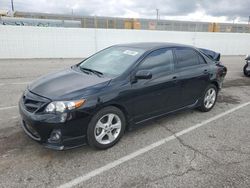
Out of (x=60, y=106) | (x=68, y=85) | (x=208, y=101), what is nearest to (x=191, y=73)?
(x=208, y=101)

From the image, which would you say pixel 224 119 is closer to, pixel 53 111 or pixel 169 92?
pixel 169 92

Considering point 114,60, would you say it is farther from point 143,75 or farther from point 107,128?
point 107,128

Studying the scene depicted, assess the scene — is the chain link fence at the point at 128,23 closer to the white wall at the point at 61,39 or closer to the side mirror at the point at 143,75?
the white wall at the point at 61,39

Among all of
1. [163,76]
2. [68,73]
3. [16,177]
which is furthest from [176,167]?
[68,73]

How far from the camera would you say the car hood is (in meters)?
2.93

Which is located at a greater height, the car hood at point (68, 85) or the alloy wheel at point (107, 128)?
the car hood at point (68, 85)

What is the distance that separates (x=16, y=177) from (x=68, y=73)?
1.81 m

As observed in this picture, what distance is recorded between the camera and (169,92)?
3953 millimetres

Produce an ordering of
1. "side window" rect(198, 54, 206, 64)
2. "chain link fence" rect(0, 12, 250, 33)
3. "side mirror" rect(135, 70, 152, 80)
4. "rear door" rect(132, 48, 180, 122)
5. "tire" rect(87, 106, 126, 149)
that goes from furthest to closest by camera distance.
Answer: "chain link fence" rect(0, 12, 250, 33)
"side window" rect(198, 54, 206, 64)
"rear door" rect(132, 48, 180, 122)
"side mirror" rect(135, 70, 152, 80)
"tire" rect(87, 106, 126, 149)

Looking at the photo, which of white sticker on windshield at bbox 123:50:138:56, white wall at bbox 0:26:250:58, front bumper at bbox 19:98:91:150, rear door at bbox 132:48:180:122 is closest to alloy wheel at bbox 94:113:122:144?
front bumper at bbox 19:98:91:150

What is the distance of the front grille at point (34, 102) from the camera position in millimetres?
2883

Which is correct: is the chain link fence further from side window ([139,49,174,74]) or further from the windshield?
side window ([139,49,174,74])

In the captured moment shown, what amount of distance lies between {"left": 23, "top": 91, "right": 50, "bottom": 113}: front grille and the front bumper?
0.07 metres

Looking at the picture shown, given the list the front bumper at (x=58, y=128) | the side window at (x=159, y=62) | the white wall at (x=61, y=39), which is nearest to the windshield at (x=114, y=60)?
the side window at (x=159, y=62)
